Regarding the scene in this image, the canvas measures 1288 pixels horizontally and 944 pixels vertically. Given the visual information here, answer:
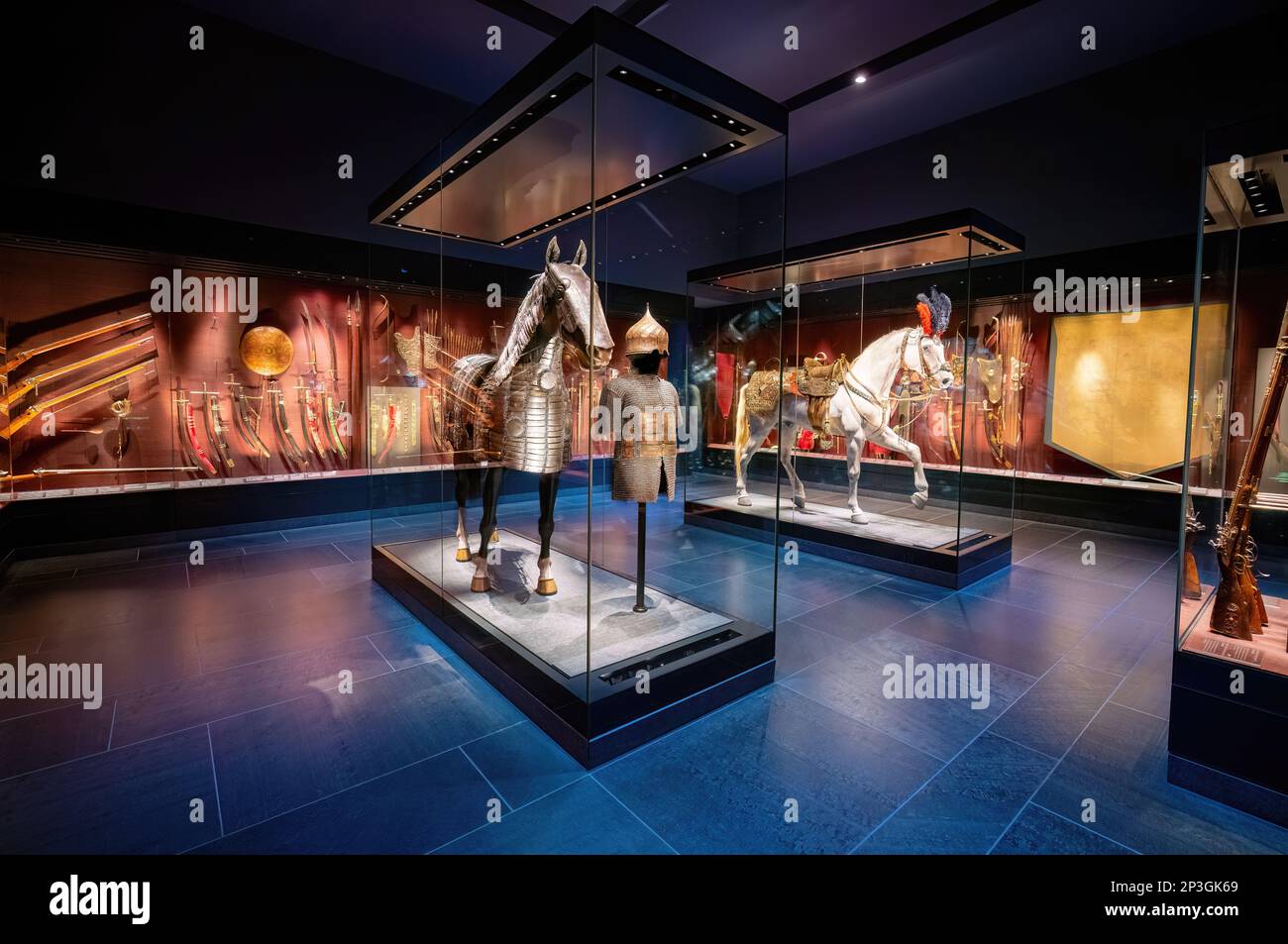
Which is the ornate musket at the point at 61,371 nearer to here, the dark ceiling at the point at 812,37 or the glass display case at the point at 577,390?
the glass display case at the point at 577,390

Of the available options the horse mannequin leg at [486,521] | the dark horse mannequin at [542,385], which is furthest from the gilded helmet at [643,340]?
the horse mannequin leg at [486,521]

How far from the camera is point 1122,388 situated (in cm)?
672

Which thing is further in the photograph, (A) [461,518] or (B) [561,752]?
(A) [461,518]

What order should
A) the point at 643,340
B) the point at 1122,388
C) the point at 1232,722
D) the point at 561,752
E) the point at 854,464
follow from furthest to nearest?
the point at 1122,388 → the point at 854,464 → the point at 643,340 → the point at 561,752 → the point at 1232,722

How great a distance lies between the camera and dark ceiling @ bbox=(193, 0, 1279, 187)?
5895 millimetres

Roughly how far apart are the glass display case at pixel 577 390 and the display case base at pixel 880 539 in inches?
50.8

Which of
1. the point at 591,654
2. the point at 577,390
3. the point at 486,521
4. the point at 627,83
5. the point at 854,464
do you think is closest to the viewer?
the point at 627,83

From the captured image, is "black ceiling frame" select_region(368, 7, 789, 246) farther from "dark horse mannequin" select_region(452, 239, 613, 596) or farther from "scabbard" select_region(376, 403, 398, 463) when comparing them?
"scabbard" select_region(376, 403, 398, 463)

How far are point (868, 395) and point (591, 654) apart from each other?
4.49 meters

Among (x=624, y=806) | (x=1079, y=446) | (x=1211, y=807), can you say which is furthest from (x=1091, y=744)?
(x=1079, y=446)

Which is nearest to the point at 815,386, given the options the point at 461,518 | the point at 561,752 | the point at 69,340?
the point at 461,518

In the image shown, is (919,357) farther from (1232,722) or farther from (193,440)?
(193,440)

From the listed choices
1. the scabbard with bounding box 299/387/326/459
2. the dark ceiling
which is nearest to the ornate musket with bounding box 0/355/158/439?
the scabbard with bounding box 299/387/326/459
